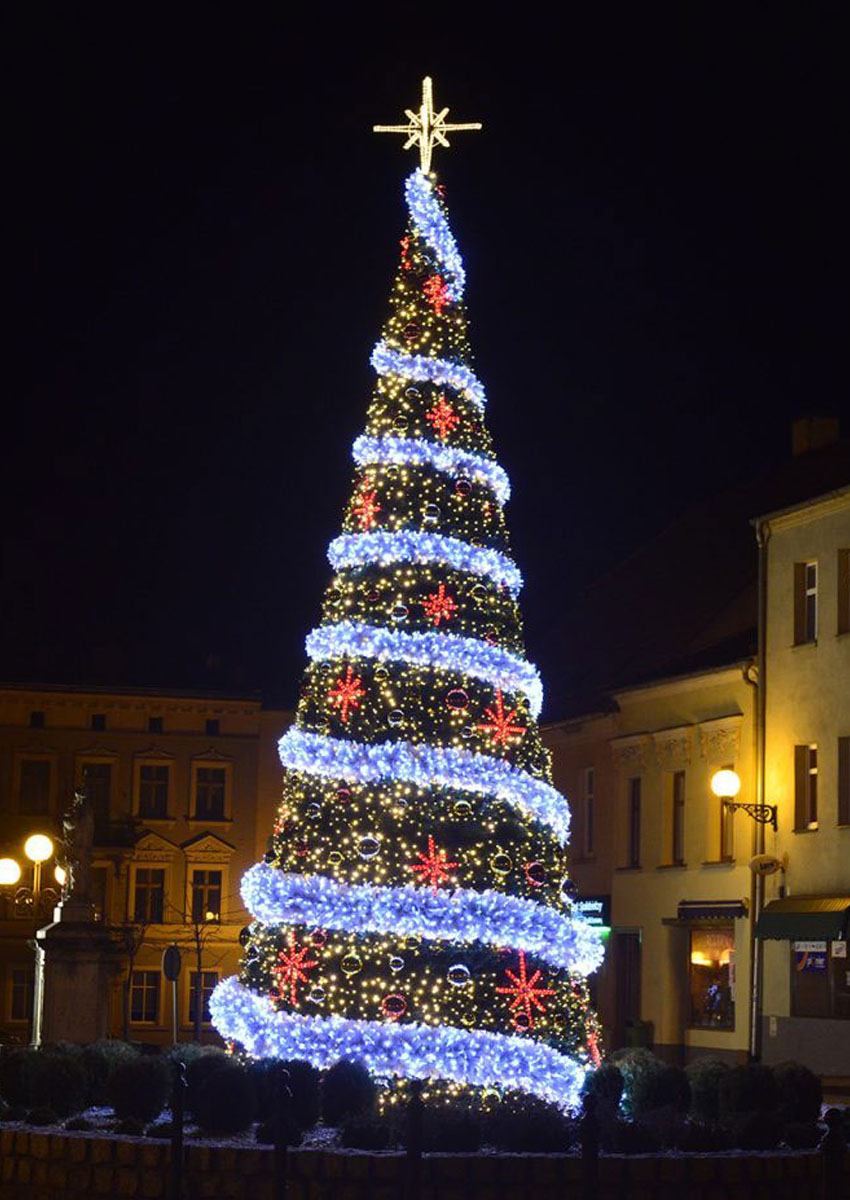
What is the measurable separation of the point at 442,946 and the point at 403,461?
4.64 meters

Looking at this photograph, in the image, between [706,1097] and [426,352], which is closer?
[706,1097]

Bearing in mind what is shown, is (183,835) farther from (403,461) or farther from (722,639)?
(403,461)

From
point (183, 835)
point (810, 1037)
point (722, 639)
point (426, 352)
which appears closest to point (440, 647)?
point (426, 352)

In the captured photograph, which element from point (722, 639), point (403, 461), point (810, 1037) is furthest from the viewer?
point (722, 639)

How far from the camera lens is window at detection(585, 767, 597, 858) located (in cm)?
4662

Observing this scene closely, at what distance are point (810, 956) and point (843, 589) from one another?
557 cm

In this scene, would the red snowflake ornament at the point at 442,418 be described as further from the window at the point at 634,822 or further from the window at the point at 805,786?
the window at the point at 634,822

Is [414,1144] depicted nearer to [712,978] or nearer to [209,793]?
[712,978]

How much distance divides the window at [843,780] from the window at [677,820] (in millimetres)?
6730

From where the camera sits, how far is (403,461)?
22562 mm

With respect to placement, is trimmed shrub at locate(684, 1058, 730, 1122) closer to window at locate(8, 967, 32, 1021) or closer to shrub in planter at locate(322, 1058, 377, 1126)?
shrub in planter at locate(322, 1058, 377, 1126)

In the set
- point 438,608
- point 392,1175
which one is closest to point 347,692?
point 438,608

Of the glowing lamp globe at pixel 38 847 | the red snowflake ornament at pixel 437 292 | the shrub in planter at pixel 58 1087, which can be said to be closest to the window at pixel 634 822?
the glowing lamp globe at pixel 38 847

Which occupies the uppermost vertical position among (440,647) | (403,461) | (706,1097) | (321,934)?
(403,461)
